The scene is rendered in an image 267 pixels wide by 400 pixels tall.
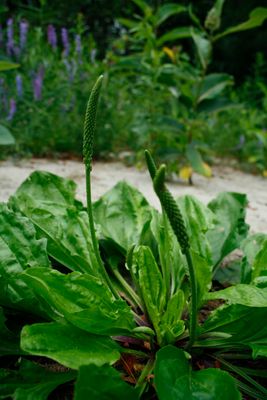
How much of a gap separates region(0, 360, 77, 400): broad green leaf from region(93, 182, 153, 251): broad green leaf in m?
0.65

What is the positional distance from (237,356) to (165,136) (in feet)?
8.10

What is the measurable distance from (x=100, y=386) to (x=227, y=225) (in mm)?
1033

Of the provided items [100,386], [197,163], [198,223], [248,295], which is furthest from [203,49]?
[100,386]

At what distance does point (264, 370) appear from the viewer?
1.24 meters

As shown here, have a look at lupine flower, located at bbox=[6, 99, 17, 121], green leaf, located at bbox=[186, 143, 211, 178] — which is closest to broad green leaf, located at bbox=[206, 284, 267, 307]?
green leaf, located at bbox=[186, 143, 211, 178]

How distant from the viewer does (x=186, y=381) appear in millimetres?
1077

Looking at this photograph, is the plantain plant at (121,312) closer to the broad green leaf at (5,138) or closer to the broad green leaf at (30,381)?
the broad green leaf at (30,381)

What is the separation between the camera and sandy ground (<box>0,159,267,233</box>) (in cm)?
256

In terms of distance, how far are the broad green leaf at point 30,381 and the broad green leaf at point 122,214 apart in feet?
2.14

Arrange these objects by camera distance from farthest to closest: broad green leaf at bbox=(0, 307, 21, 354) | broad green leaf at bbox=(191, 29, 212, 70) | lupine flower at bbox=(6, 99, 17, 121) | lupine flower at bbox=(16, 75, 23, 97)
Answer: lupine flower at bbox=(16, 75, 23, 97)
lupine flower at bbox=(6, 99, 17, 121)
broad green leaf at bbox=(191, 29, 212, 70)
broad green leaf at bbox=(0, 307, 21, 354)

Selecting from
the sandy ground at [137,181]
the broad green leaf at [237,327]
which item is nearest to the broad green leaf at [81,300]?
the broad green leaf at [237,327]

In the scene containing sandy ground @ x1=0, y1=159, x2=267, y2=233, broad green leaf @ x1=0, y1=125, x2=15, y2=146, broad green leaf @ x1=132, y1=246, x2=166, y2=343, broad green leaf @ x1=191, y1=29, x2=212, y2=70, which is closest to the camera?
broad green leaf @ x1=132, y1=246, x2=166, y2=343

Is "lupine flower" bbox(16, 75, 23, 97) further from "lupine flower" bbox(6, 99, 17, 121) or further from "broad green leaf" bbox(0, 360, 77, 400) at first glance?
"broad green leaf" bbox(0, 360, 77, 400)

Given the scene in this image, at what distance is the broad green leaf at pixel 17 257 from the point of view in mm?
1229
